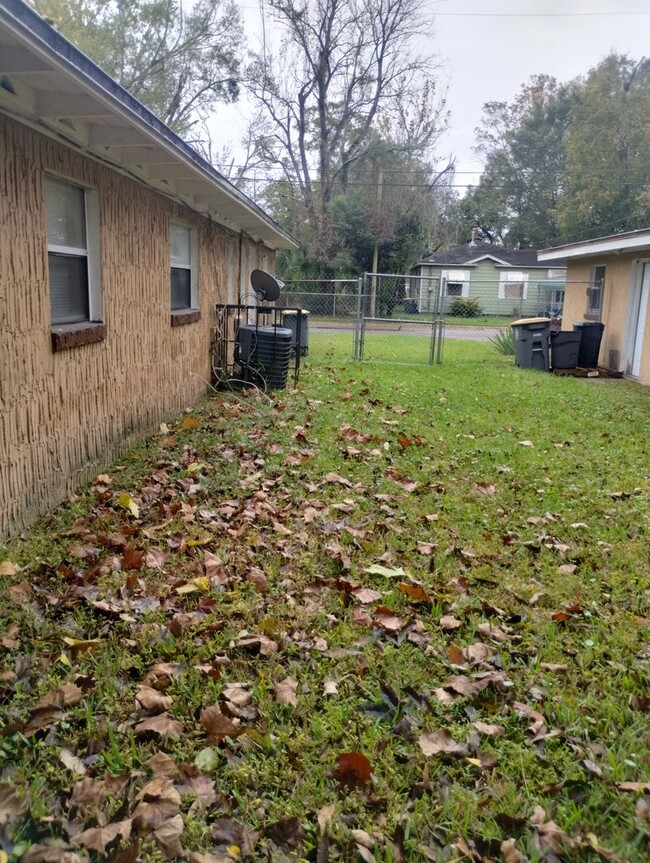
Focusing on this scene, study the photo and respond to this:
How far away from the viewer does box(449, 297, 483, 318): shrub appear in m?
33.3

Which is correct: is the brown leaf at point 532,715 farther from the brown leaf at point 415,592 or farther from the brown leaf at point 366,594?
the brown leaf at point 366,594

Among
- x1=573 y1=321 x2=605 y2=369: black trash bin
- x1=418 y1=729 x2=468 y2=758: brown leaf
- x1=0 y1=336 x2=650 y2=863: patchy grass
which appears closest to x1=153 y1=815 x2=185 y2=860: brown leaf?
x1=0 y1=336 x2=650 y2=863: patchy grass

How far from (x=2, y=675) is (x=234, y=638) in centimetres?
99

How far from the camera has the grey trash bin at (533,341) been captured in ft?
45.5

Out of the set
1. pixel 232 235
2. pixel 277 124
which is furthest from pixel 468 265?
pixel 232 235

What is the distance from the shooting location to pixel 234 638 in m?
3.17

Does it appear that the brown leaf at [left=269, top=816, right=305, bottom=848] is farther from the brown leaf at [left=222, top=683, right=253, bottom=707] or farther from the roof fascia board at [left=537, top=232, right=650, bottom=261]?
the roof fascia board at [left=537, top=232, right=650, bottom=261]

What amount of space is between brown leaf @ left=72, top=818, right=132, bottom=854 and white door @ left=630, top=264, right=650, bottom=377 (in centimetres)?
1252

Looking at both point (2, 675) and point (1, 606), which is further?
point (1, 606)

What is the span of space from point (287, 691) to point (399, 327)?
2037 cm

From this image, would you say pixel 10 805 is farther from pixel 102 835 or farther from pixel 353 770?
pixel 353 770

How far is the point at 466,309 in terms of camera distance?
33.7 m

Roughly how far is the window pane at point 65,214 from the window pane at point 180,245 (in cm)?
296

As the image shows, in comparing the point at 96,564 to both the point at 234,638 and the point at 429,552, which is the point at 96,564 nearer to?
the point at 234,638
